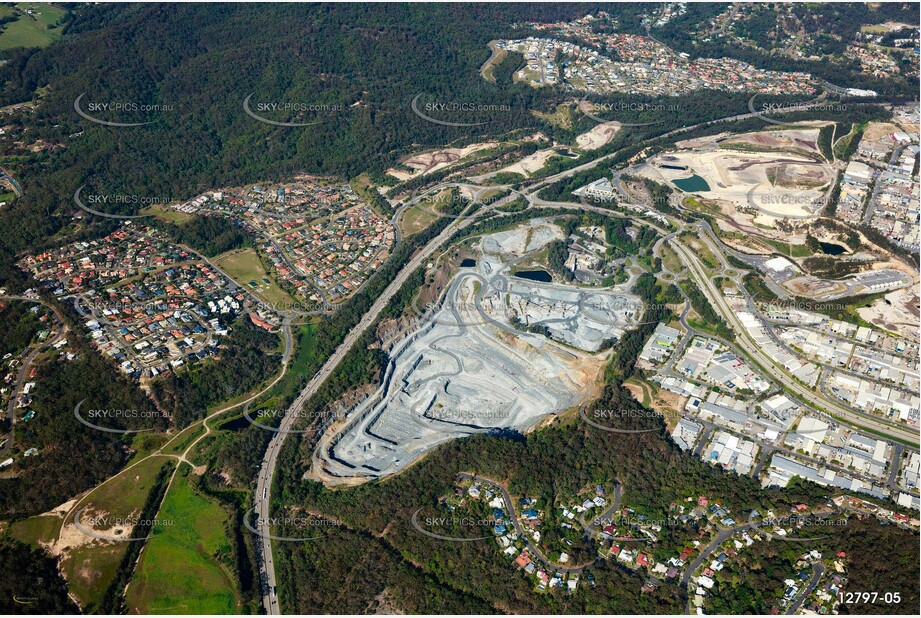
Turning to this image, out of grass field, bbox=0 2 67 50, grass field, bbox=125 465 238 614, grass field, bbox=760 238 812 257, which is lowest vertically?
grass field, bbox=125 465 238 614

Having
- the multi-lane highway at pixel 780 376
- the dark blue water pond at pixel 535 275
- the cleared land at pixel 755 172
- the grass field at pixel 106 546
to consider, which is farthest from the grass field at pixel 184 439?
the cleared land at pixel 755 172

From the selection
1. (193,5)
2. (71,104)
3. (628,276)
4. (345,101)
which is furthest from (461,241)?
(193,5)

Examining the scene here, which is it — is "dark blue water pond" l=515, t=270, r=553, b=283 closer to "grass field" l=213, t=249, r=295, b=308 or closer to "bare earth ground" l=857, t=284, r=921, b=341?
"grass field" l=213, t=249, r=295, b=308

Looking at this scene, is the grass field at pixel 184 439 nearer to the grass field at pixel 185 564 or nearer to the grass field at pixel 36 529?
the grass field at pixel 185 564

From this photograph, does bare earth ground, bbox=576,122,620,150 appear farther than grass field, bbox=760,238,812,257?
Yes

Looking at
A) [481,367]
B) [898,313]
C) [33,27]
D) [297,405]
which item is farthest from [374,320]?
[33,27]

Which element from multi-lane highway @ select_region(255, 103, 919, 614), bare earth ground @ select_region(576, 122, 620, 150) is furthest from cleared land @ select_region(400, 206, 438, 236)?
bare earth ground @ select_region(576, 122, 620, 150)

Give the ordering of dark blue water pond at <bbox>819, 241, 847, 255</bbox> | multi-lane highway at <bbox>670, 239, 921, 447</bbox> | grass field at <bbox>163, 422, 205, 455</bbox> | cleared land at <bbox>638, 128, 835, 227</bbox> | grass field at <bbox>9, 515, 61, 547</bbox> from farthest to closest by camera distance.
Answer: cleared land at <bbox>638, 128, 835, 227</bbox>, dark blue water pond at <bbox>819, 241, 847, 255</bbox>, multi-lane highway at <bbox>670, 239, 921, 447</bbox>, grass field at <bbox>163, 422, 205, 455</bbox>, grass field at <bbox>9, 515, 61, 547</bbox>
